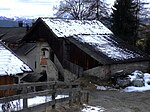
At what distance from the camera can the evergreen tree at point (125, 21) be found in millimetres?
44500

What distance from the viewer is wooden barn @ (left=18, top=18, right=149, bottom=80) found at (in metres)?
31.0

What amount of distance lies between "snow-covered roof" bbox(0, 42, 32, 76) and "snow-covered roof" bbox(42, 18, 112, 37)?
13733 mm

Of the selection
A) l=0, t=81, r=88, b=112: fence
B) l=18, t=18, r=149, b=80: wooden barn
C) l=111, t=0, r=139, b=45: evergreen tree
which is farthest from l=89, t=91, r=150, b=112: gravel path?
l=111, t=0, r=139, b=45: evergreen tree

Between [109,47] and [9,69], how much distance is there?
1663cm

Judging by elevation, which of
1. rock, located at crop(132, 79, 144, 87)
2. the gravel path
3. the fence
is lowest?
the gravel path

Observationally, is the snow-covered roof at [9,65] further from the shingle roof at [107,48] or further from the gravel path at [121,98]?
the shingle roof at [107,48]

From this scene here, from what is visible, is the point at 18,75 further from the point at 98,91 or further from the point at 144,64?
the point at 144,64

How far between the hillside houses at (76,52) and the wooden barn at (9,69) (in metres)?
11.5

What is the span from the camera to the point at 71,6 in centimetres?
6278

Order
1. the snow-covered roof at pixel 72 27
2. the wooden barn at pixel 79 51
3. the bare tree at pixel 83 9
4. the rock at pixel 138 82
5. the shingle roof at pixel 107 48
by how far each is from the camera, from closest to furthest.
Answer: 1. the rock at pixel 138 82
2. the wooden barn at pixel 79 51
3. the shingle roof at pixel 107 48
4. the snow-covered roof at pixel 72 27
5. the bare tree at pixel 83 9

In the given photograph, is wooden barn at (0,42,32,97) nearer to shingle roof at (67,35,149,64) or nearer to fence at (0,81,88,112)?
fence at (0,81,88,112)

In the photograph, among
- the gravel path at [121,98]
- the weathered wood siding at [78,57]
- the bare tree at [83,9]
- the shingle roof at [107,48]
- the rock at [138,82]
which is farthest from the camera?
the bare tree at [83,9]

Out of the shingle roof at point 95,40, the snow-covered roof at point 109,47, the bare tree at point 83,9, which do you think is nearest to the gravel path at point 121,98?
the shingle roof at point 95,40

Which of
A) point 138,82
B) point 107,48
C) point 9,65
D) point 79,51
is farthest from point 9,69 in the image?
point 107,48
